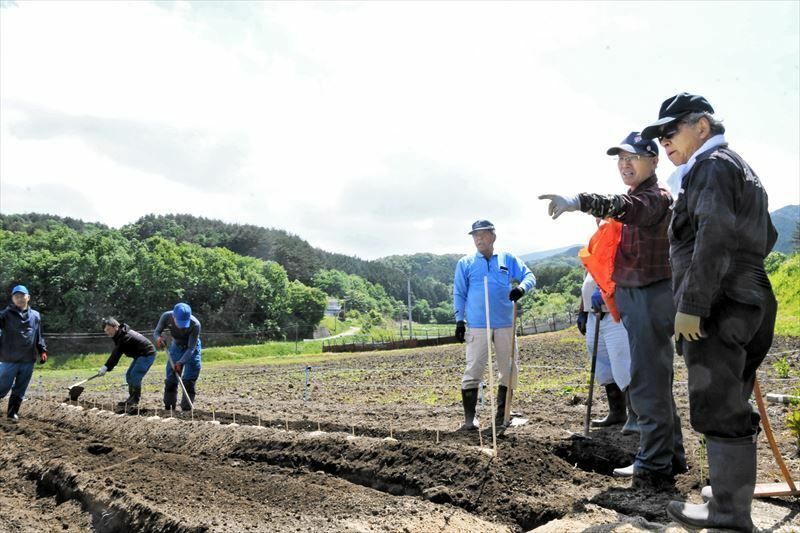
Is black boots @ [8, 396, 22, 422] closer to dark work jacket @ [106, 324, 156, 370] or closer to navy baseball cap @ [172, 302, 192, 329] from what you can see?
dark work jacket @ [106, 324, 156, 370]

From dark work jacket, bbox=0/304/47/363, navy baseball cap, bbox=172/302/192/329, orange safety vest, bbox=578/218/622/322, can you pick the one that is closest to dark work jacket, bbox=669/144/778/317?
orange safety vest, bbox=578/218/622/322

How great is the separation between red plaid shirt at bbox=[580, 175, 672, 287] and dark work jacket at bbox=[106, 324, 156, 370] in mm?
8434

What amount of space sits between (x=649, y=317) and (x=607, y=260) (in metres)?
0.68

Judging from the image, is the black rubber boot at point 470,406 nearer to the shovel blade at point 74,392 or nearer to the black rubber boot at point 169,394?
the black rubber boot at point 169,394

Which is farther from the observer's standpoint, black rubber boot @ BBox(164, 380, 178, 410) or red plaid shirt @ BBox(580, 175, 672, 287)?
black rubber boot @ BBox(164, 380, 178, 410)

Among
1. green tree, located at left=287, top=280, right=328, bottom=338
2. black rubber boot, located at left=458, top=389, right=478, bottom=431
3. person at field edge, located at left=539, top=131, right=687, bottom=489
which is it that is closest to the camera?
person at field edge, located at left=539, top=131, right=687, bottom=489

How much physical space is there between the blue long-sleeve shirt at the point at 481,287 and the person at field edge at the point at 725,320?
3.29 metres

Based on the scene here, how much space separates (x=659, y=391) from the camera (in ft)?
13.1

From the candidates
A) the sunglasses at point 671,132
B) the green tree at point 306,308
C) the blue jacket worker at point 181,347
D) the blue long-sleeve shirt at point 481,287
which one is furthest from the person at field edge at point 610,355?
the green tree at point 306,308

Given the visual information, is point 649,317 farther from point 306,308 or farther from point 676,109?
point 306,308

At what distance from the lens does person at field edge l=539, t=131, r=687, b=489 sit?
157 inches

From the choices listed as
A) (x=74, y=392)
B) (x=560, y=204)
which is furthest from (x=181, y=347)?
(x=560, y=204)

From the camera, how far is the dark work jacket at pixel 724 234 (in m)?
2.86

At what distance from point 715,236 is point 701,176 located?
0.33 meters
